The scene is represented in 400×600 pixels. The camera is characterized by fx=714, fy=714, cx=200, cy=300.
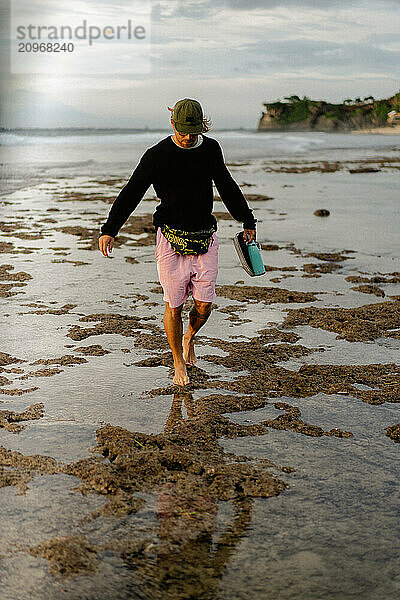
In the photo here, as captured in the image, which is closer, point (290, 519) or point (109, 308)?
point (290, 519)

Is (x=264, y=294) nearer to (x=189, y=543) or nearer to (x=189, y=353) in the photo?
(x=189, y=353)

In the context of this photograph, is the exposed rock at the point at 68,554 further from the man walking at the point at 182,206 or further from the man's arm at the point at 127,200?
the man's arm at the point at 127,200

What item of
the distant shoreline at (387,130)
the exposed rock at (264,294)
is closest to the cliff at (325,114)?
the distant shoreline at (387,130)

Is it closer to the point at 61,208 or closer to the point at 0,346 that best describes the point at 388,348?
the point at 0,346

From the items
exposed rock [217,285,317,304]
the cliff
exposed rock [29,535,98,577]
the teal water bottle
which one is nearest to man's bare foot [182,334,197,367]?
the teal water bottle

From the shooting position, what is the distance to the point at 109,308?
6.21m

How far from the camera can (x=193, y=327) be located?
15.8 feet

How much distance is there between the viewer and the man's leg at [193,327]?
4.70m

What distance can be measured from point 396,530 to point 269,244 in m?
7.00

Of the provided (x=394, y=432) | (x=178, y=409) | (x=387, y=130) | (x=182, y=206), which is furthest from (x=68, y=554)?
(x=387, y=130)

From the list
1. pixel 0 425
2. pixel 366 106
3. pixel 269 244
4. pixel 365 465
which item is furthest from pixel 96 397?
pixel 366 106

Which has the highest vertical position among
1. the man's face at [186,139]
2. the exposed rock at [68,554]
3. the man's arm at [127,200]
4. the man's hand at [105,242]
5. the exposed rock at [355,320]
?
the man's face at [186,139]

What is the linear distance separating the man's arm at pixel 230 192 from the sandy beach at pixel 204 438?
0.97m

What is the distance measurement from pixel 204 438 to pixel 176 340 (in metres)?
1.01
